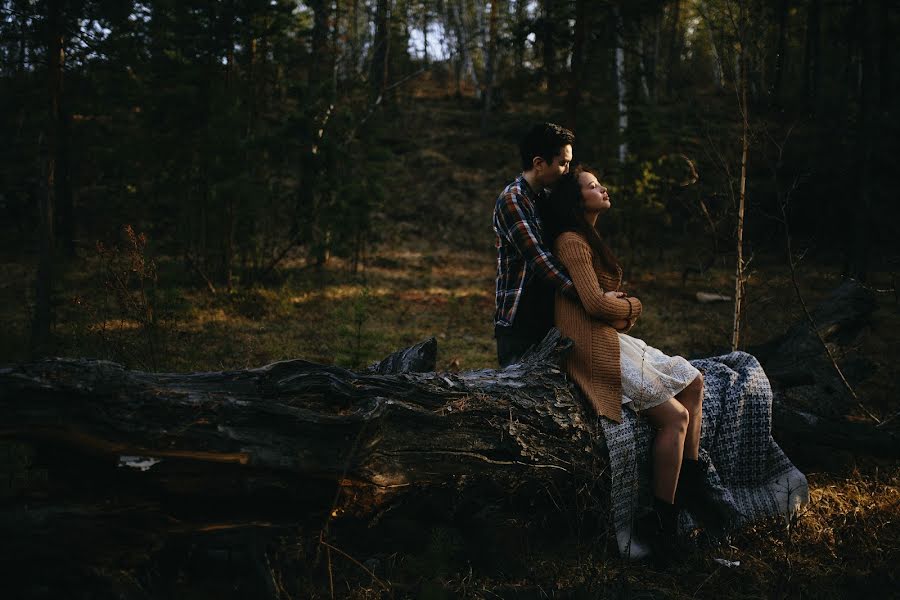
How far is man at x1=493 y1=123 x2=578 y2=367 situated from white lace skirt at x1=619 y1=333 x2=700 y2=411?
52 centimetres

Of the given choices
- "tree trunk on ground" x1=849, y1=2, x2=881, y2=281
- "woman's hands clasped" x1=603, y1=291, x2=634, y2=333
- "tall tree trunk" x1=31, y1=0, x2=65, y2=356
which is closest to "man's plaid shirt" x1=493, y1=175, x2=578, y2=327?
"woman's hands clasped" x1=603, y1=291, x2=634, y2=333

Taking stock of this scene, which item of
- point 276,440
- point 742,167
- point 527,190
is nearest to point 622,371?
point 527,190

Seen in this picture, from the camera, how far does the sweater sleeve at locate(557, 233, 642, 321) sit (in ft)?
11.9

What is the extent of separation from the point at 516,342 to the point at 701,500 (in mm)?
1506

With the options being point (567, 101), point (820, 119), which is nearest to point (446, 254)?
point (567, 101)

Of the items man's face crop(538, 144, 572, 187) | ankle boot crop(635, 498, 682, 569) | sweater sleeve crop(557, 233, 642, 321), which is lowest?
ankle boot crop(635, 498, 682, 569)

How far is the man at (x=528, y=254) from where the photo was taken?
12.6 ft

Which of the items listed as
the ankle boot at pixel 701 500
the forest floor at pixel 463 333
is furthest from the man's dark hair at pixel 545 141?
the forest floor at pixel 463 333

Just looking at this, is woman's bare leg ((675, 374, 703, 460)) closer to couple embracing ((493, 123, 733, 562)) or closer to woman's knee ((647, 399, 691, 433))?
couple embracing ((493, 123, 733, 562))

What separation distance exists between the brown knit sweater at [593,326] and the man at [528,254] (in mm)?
105

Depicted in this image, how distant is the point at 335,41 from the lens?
43.8ft

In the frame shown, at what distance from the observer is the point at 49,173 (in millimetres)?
7340

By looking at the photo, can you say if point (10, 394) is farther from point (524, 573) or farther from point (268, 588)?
point (524, 573)

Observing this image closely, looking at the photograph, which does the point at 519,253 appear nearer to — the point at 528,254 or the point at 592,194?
the point at 528,254
